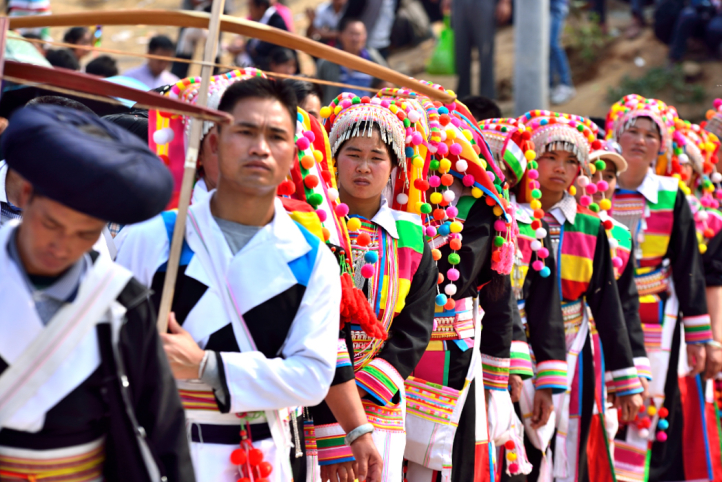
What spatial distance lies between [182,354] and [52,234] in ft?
1.59

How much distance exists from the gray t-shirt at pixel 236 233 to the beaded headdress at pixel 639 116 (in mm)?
3807

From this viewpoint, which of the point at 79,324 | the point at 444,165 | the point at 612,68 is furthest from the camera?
the point at 612,68

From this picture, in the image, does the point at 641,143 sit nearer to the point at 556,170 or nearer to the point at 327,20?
the point at 556,170

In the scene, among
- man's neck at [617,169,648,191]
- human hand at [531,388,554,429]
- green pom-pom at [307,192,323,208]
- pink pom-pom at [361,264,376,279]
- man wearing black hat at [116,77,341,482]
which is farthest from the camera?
man's neck at [617,169,648,191]

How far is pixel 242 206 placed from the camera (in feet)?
7.91

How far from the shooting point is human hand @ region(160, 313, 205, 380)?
2.17 meters

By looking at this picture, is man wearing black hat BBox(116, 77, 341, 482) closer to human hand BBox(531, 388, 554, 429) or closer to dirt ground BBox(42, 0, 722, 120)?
human hand BBox(531, 388, 554, 429)

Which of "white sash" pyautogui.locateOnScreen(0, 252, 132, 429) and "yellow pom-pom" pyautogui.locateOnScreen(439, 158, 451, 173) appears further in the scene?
"yellow pom-pom" pyautogui.locateOnScreen(439, 158, 451, 173)

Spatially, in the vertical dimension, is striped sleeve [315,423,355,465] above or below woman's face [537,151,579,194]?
below

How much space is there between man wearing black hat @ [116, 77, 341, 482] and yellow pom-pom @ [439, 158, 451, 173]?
140cm

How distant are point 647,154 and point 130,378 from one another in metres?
4.31

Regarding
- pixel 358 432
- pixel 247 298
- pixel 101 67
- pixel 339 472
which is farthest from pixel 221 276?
pixel 101 67

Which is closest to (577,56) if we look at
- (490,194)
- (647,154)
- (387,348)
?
(647,154)

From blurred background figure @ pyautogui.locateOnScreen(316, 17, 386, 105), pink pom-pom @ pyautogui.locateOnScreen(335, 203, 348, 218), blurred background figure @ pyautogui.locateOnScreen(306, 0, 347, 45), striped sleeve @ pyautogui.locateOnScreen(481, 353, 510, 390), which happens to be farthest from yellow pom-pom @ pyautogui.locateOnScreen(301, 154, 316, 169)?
blurred background figure @ pyautogui.locateOnScreen(306, 0, 347, 45)
